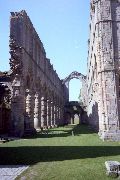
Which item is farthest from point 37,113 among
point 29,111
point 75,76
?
point 75,76

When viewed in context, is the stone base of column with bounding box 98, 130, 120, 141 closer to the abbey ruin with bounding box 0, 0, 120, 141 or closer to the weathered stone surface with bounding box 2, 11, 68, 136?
the abbey ruin with bounding box 0, 0, 120, 141

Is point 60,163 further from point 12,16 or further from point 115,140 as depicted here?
point 12,16

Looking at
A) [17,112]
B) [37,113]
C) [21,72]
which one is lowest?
[37,113]

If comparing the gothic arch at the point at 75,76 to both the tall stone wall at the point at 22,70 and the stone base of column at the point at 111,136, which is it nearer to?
the tall stone wall at the point at 22,70

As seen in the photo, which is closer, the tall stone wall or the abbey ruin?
the abbey ruin

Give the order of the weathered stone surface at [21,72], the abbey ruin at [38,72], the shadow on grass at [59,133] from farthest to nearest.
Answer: the shadow on grass at [59,133], the weathered stone surface at [21,72], the abbey ruin at [38,72]

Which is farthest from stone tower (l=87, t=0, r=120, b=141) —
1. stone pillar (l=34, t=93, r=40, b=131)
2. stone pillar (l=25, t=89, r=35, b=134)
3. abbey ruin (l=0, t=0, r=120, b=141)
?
stone pillar (l=34, t=93, r=40, b=131)

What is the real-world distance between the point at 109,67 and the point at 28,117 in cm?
790

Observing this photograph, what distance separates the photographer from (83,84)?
179 ft

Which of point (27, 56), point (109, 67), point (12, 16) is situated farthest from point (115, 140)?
point (12, 16)

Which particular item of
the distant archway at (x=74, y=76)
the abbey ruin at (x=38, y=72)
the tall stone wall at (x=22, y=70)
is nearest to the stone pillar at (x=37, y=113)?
the abbey ruin at (x=38, y=72)

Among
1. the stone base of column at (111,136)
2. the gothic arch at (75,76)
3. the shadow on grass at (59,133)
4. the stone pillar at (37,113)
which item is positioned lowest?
the shadow on grass at (59,133)

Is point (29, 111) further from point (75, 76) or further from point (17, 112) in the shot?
point (75, 76)

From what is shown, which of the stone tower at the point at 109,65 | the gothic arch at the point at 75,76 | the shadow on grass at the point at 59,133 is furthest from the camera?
the gothic arch at the point at 75,76
